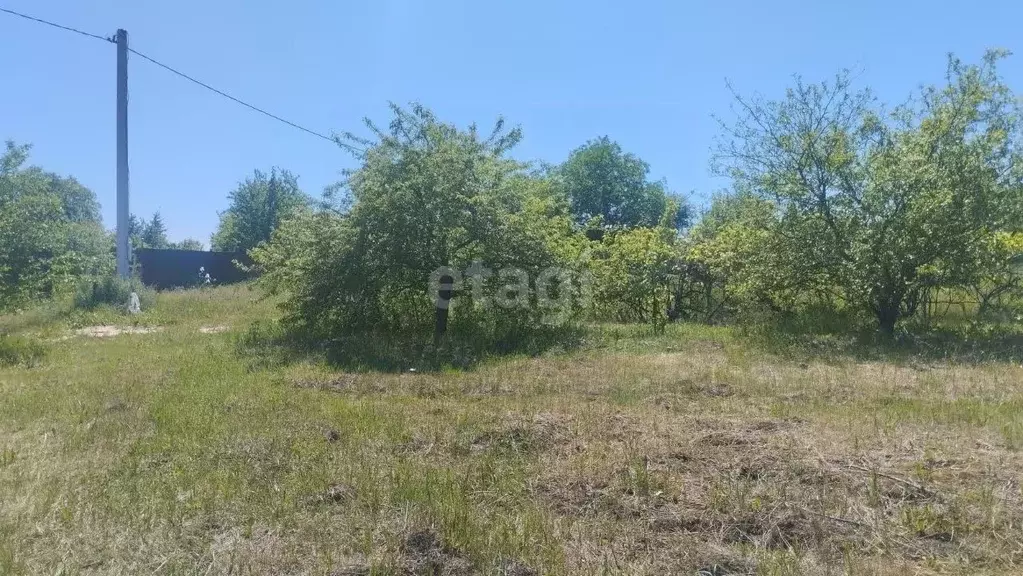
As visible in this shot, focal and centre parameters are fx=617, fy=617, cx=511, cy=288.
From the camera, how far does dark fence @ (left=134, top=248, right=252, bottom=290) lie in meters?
24.1

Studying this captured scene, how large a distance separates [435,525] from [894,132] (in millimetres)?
11233

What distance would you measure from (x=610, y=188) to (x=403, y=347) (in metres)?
31.9

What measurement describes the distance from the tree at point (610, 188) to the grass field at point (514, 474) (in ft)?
108

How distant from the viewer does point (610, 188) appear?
133ft

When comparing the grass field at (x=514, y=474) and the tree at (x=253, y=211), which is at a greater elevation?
the tree at (x=253, y=211)

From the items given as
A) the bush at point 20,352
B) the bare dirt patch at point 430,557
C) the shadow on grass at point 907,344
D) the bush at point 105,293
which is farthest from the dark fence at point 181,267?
the bare dirt patch at point 430,557

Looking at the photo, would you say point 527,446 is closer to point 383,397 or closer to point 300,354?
point 383,397

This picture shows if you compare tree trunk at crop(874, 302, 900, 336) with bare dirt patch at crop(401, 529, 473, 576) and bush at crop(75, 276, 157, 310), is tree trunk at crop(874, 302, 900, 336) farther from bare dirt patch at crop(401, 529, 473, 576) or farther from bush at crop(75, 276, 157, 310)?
bush at crop(75, 276, 157, 310)

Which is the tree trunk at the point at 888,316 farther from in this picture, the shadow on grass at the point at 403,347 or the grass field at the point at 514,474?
the shadow on grass at the point at 403,347

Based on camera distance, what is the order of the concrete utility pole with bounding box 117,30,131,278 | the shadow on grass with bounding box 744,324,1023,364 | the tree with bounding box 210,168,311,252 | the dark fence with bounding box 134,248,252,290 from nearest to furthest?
the shadow on grass with bounding box 744,324,1023,364 → the concrete utility pole with bounding box 117,30,131,278 → the dark fence with bounding box 134,248,252,290 → the tree with bounding box 210,168,311,252

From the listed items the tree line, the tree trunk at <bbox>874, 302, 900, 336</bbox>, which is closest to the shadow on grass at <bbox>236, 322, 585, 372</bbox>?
the tree line

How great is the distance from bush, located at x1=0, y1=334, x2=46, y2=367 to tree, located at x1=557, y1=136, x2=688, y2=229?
3236 cm

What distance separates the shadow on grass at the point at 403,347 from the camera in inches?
374

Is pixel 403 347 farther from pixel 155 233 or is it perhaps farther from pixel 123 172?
pixel 155 233
